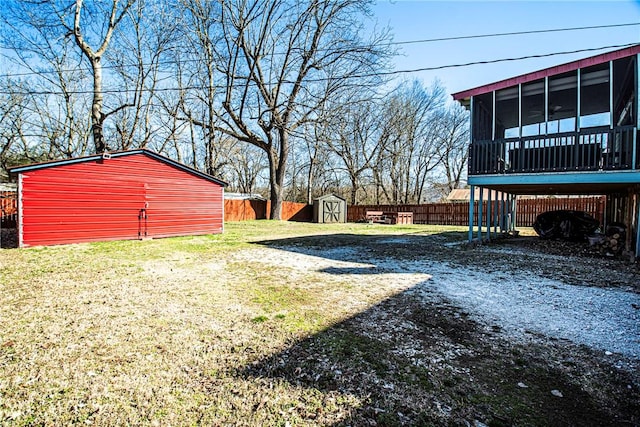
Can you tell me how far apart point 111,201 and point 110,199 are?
6cm

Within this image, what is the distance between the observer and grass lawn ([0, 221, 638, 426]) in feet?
5.57

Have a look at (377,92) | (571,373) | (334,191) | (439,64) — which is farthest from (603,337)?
(334,191)

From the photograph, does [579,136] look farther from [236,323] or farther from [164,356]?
[164,356]

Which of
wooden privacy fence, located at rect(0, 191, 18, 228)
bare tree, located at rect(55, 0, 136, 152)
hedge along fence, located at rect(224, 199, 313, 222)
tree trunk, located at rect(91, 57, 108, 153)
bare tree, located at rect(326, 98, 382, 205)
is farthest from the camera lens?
bare tree, located at rect(326, 98, 382, 205)

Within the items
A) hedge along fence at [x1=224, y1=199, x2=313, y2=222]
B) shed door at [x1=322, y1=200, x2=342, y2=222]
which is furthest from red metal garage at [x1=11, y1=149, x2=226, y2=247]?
shed door at [x1=322, y1=200, x2=342, y2=222]

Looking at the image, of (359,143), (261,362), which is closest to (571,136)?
(261,362)

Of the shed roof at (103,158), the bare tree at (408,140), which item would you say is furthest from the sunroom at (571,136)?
the bare tree at (408,140)

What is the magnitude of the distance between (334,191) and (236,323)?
30.4 m

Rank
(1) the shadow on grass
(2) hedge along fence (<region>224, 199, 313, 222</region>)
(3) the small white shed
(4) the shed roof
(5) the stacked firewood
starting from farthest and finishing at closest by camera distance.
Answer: (3) the small white shed
(2) hedge along fence (<region>224, 199, 313, 222</region>)
(4) the shed roof
(5) the stacked firewood
(1) the shadow on grass

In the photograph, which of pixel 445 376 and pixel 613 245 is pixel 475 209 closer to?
pixel 613 245

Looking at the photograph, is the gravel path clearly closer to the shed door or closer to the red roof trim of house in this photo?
the red roof trim of house

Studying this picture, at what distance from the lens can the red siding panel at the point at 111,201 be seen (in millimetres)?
7984

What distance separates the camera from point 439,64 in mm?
9578

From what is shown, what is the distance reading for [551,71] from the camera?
23.7 feet
